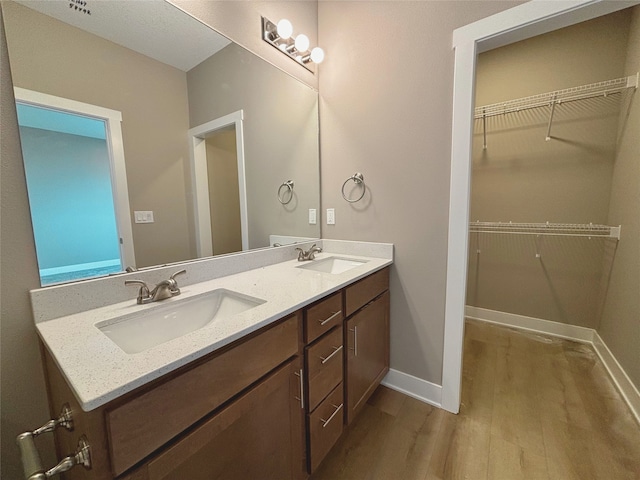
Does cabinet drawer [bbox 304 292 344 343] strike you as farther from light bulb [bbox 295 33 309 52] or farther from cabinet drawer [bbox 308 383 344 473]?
light bulb [bbox 295 33 309 52]

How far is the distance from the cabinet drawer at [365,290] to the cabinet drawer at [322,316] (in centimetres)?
8

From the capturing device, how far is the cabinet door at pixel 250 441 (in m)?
0.62

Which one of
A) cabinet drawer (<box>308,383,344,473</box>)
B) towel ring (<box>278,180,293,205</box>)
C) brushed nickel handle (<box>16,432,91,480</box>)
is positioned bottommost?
cabinet drawer (<box>308,383,344,473</box>)

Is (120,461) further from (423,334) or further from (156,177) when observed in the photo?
(423,334)

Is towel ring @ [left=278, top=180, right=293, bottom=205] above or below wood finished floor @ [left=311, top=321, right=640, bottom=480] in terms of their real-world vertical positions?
above

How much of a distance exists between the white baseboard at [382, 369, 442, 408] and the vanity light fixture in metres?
2.09

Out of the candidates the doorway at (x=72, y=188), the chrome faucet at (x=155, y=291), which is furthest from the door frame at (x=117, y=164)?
the chrome faucet at (x=155, y=291)

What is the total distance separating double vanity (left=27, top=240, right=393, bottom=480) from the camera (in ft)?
1.77

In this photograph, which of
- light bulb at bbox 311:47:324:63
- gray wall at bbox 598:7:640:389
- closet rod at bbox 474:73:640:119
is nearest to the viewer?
gray wall at bbox 598:7:640:389

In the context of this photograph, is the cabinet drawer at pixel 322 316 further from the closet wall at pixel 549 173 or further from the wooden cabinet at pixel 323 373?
the closet wall at pixel 549 173

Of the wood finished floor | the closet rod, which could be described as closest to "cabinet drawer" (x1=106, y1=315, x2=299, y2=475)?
the wood finished floor

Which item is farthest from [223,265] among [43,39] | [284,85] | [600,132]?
[600,132]

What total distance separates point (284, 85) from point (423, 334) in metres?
1.76

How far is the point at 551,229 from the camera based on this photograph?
222 centimetres
